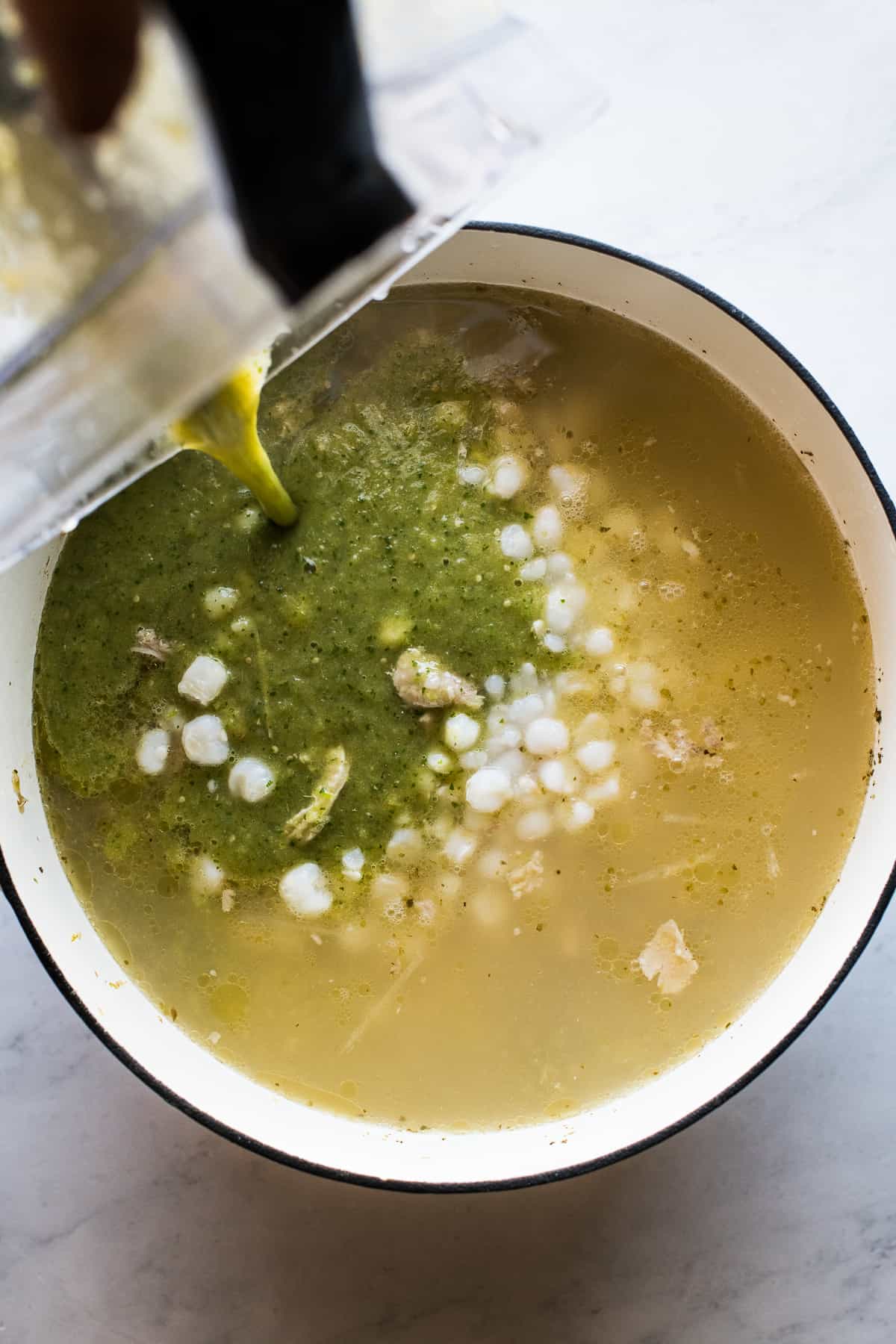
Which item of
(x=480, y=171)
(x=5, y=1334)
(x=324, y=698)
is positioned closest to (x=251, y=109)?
(x=480, y=171)

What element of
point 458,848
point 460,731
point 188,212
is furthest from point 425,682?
point 188,212

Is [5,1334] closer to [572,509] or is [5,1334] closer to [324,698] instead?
[324,698]

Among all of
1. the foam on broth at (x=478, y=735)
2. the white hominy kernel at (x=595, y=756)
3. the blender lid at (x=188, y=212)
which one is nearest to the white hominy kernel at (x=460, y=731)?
the foam on broth at (x=478, y=735)

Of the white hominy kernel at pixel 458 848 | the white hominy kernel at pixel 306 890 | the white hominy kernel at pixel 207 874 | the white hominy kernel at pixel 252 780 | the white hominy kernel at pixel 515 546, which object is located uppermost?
the white hominy kernel at pixel 252 780

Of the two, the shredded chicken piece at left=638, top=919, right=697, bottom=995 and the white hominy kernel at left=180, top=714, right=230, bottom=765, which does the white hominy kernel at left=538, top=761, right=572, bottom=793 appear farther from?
the white hominy kernel at left=180, top=714, right=230, bottom=765

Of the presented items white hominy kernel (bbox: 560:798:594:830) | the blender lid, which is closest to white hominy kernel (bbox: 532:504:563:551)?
white hominy kernel (bbox: 560:798:594:830)

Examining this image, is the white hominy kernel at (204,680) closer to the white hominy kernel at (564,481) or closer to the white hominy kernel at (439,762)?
the white hominy kernel at (439,762)
